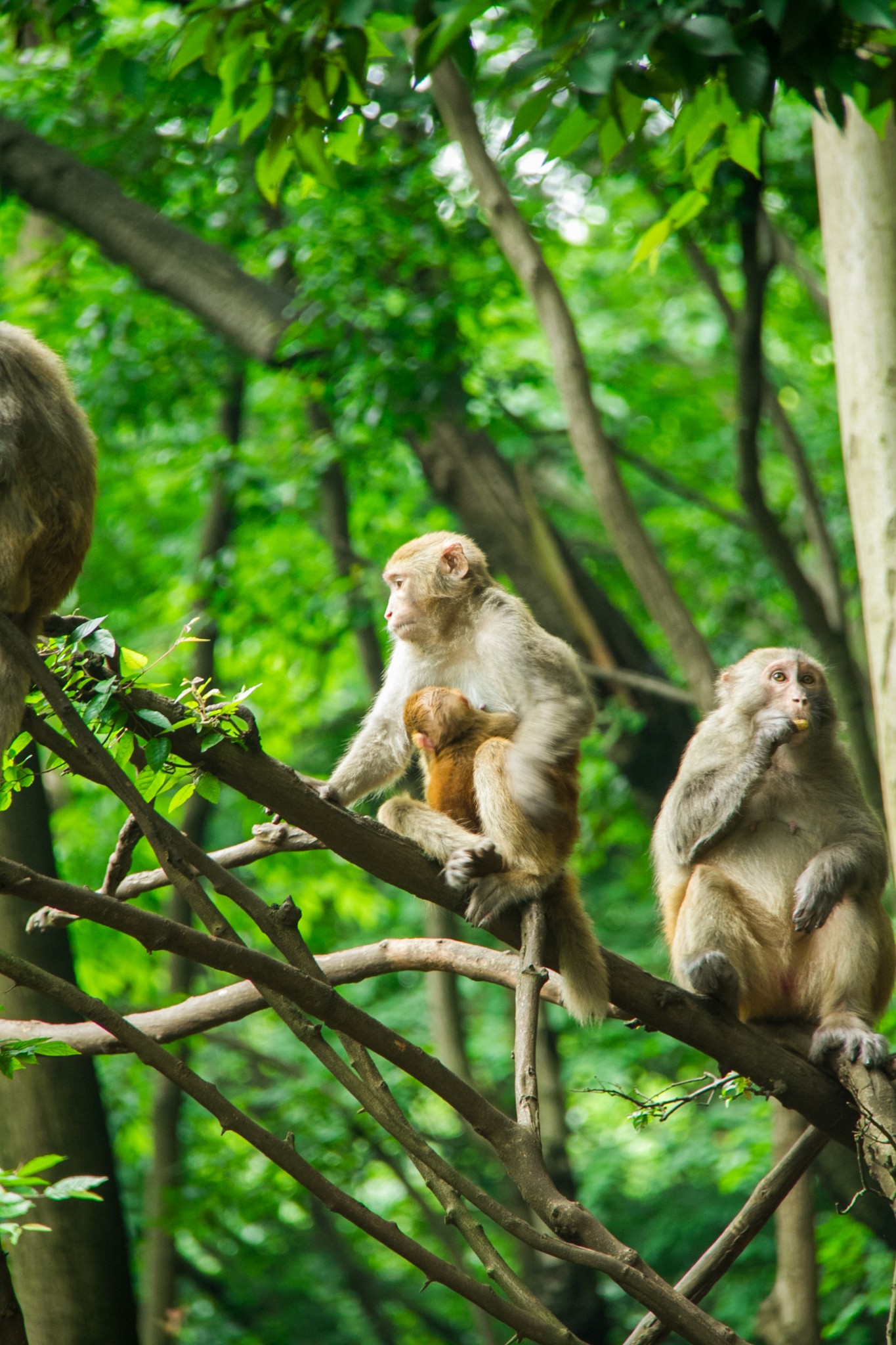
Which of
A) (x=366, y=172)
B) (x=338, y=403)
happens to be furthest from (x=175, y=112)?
(x=338, y=403)

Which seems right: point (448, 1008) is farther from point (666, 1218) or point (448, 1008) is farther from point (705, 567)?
point (705, 567)

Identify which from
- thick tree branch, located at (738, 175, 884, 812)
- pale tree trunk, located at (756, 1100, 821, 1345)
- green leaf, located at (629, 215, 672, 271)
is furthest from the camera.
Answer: thick tree branch, located at (738, 175, 884, 812)

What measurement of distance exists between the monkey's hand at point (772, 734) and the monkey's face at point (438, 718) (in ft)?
3.69

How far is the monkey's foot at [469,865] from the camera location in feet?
13.1

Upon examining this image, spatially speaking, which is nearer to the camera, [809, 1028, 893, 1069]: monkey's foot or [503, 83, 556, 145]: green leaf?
[503, 83, 556, 145]: green leaf

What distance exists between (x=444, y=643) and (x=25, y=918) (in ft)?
6.87

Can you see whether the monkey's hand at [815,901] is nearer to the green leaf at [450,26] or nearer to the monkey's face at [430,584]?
the monkey's face at [430,584]

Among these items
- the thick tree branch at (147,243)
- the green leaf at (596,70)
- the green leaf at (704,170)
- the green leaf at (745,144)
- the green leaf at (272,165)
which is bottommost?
the green leaf at (596,70)

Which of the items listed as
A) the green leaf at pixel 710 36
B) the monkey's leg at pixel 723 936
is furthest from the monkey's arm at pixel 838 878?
the green leaf at pixel 710 36

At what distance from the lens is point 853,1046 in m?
4.27

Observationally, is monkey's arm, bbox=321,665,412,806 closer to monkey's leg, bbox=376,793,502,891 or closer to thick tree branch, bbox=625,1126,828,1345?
monkey's leg, bbox=376,793,502,891

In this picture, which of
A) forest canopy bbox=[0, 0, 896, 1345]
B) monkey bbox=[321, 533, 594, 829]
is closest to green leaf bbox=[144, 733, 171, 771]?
forest canopy bbox=[0, 0, 896, 1345]

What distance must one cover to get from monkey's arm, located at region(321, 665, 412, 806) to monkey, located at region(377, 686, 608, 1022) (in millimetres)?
117

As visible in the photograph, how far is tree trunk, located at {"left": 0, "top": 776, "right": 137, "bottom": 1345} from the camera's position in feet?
15.8
